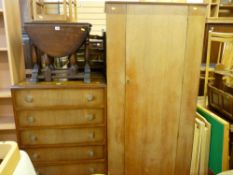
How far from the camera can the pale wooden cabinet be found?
138 centimetres

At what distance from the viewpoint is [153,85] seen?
1.50 m

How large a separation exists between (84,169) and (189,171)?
89cm

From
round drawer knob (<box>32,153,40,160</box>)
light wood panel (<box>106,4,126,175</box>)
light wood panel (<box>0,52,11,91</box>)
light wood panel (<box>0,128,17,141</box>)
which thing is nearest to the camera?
light wood panel (<box>106,4,126,175</box>)

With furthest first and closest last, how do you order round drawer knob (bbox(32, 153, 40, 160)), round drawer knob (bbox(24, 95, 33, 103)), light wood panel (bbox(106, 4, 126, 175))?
1. round drawer knob (bbox(32, 153, 40, 160))
2. round drawer knob (bbox(24, 95, 33, 103))
3. light wood panel (bbox(106, 4, 126, 175))

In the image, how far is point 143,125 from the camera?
1579 millimetres

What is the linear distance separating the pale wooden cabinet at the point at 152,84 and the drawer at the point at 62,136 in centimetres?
12

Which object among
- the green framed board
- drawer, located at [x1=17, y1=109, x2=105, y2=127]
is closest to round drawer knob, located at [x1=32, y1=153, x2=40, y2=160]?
drawer, located at [x1=17, y1=109, x2=105, y2=127]

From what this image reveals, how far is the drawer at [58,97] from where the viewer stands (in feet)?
4.89

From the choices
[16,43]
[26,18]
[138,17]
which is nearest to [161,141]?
[138,17]

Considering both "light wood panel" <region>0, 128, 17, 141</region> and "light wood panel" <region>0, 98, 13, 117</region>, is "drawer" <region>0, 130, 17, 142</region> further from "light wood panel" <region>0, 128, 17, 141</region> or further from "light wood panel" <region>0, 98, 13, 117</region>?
"light wood panel" <region>0, 98, 13, 117</region>

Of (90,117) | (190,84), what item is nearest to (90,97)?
(90,117)

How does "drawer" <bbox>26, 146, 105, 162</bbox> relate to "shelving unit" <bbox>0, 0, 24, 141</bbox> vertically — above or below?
below

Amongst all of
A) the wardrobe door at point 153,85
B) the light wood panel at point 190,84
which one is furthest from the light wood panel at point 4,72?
the light wood panel at point 190,84

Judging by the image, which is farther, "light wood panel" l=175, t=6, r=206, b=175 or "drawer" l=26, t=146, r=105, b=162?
"drawer" l=26, t=146, r=105, b=162
